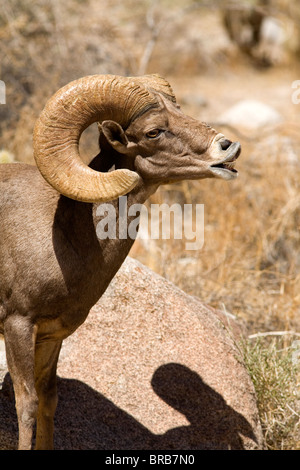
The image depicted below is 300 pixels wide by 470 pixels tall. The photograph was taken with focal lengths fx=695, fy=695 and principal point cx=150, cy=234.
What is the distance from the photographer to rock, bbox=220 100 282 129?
1359 cm

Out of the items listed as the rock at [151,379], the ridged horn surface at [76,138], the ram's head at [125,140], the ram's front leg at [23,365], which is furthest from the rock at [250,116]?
the ram's front leg at [23,365]

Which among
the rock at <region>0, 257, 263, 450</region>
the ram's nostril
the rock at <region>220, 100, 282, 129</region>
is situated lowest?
the rock at <region>0, 257, 263, 450</region>

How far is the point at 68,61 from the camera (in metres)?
11.3

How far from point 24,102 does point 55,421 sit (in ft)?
22.2

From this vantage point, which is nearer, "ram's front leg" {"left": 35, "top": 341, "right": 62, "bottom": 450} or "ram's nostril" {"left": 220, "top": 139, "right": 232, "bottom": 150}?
"ram's nostril" {"left": 220, "top": 139, "right": 232, "bottom": 150}

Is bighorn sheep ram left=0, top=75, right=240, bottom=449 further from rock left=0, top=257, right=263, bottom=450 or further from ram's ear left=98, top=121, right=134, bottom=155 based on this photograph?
rock left=0, top=257, right=263, bottom=450

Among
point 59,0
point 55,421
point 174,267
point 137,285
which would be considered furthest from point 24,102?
point 55,421

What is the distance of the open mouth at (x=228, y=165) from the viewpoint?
166 inches

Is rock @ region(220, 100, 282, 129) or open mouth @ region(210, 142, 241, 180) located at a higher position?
rock @ region(220, 100, 282, 129)

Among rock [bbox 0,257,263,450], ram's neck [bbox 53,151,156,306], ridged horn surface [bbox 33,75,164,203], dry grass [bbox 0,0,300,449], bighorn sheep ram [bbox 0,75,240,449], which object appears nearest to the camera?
ridged horn surface [bbox 33,75,164,203]

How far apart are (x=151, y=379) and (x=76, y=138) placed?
7.36 ft

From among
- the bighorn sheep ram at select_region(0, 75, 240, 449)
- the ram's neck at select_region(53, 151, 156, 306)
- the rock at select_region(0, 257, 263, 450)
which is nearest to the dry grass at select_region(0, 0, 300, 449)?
the rock at select_region(0, 257, 263, 450)

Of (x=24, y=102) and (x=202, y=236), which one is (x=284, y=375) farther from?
(x=24, y=102)

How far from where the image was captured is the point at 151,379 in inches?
216
